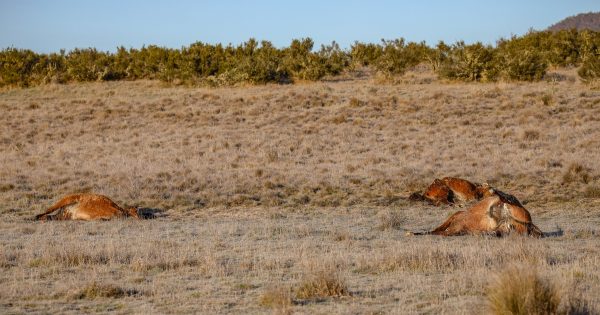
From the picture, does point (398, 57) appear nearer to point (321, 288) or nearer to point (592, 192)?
point (592, 192)

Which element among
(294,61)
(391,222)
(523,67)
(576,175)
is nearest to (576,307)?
(391,222)

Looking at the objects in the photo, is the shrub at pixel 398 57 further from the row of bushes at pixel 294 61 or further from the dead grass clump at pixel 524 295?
the dead grass clump at pixel 524 295

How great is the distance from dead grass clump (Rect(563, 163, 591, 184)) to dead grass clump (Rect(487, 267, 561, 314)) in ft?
40.3

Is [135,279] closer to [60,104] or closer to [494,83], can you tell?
[60,104]

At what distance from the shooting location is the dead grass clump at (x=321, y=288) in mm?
6812

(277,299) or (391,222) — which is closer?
(277,299)

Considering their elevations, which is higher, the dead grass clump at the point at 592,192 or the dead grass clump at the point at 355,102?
the dead grass clump at the point at 355,102

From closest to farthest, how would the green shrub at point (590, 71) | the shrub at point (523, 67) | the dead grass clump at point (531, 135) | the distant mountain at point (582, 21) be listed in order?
the dead grass clump at point (531, 135)
the green shrub at point (590, 71)
the shrub at point (523, 67)
the distant mountain at point (582, 21)

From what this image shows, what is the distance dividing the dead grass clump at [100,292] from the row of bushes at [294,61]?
1229 inches

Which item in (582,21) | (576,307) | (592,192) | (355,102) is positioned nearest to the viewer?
(576,307)

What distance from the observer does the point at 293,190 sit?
1684 cm

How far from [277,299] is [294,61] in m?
35.9

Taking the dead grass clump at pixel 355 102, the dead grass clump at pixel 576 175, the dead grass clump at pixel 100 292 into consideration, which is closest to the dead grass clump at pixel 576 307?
the dead grass clump at pixel 100 292

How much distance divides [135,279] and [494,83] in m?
30.0
